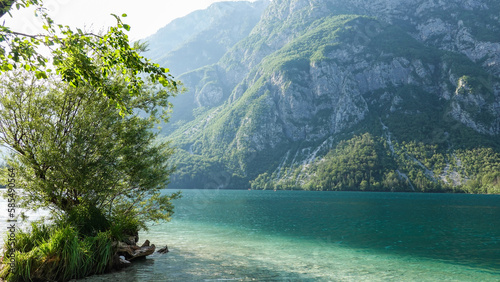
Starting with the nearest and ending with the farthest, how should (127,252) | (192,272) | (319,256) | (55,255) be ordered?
1. (55,255)
2. (192,272)
3. (127,252)
4. (319,256)

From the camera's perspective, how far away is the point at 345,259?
21.1 m

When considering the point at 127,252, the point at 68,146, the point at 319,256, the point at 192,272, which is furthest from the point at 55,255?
the point at 319,256

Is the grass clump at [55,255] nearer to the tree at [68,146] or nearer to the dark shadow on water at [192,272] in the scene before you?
the dark shadow on water at [192,272]

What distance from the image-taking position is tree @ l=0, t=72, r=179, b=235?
45.0 ft

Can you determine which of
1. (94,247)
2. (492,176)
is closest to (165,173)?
(94,247)

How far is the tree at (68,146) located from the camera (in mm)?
13727

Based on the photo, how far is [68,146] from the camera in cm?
1428

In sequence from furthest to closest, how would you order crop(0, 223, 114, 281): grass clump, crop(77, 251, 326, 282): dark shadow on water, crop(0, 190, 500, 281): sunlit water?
1. crop(0, 190, 500, 281): sunlit water
2. crop(77, 251, 326, 282): dark shadow on water
3. crop(0, 223, 114, 281): grass clump

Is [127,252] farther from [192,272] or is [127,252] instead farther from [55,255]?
[55,255]

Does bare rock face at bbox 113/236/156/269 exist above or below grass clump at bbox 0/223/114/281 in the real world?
below

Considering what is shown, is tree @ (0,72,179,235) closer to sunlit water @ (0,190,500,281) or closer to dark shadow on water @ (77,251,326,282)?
dark shadow on water @ (77,251,326,282)

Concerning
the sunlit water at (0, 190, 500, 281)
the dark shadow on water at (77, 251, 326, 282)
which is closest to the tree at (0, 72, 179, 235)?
the dark shadow on water at (77, 251, 326, 282)

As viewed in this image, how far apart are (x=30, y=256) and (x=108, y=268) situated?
389cm

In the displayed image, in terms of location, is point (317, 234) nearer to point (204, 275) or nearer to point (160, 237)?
point (160, 237)
